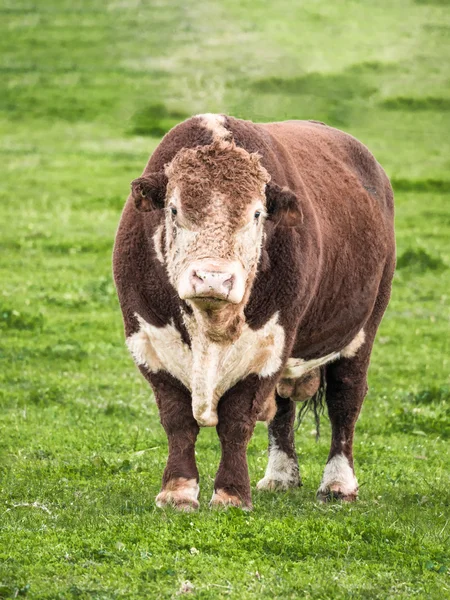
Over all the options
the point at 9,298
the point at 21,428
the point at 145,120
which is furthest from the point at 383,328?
the point at 145,120

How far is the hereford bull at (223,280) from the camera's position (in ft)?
24.7

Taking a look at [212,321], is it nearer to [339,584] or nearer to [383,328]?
[339,584]

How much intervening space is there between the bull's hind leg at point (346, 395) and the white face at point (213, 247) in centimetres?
247

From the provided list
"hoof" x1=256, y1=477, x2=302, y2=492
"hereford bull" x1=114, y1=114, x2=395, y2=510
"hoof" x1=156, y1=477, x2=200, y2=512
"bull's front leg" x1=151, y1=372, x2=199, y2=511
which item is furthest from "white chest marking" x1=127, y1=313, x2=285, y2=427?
"hoof" x1=256, y1=477, x2=302, y2=492

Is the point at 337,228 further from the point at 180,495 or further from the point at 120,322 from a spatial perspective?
the point at 120,322

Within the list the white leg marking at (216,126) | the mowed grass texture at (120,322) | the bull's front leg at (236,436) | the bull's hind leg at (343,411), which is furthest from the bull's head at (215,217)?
the bull's hind leg at (343,411)

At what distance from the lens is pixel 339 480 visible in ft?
31.1

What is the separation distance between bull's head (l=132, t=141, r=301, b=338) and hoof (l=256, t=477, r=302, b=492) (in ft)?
7.60

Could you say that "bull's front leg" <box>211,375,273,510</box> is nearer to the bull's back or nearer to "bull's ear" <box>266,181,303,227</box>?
the bull's back

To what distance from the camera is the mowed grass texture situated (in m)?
6.93

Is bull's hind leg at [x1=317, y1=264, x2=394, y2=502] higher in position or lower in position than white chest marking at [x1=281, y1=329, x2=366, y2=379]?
lower

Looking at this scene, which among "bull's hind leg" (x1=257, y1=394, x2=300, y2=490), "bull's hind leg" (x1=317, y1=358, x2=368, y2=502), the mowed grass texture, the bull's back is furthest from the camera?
"bull's hind leg" (x1=257, y1=394, x2=300, y2=490)

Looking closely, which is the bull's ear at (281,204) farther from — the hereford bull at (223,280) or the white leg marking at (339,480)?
the white leg marking at (339,480)

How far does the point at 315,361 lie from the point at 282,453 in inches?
37.4
